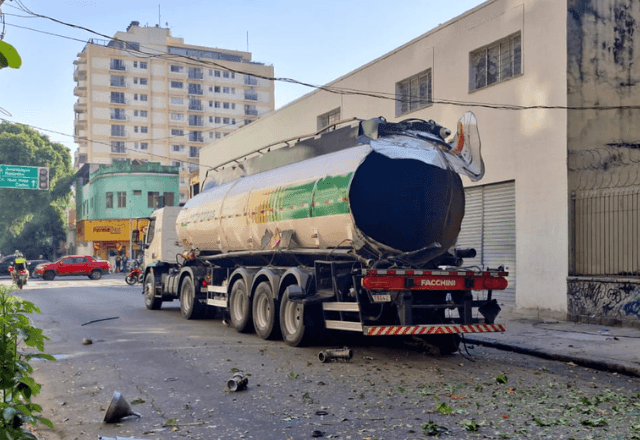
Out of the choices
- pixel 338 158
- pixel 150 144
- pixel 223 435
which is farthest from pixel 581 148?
pixel 150 144

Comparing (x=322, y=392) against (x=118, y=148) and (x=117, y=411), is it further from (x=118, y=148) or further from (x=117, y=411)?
(x=118, y=148)

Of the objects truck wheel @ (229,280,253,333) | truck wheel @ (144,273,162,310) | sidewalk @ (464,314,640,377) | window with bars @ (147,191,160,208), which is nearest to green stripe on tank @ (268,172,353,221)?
truck wheel @ (229,280,253,333)

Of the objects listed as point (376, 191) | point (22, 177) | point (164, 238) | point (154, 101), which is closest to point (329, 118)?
point (164, 238)

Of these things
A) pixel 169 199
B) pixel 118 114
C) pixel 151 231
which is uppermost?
pixel 118 114

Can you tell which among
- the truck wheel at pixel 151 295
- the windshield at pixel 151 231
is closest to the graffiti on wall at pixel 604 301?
the truck wheel at pixel 151 295

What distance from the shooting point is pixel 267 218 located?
12.7 meters

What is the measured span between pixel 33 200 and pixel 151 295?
174 ft

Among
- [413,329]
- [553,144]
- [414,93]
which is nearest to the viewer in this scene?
[413,329]

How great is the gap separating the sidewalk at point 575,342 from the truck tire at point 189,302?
22.2 feet

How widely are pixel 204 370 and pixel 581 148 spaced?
10.0 m

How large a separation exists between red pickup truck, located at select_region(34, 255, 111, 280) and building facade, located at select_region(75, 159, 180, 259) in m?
18.8

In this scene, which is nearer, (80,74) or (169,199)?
(169,199)

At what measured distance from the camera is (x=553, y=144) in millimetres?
15195

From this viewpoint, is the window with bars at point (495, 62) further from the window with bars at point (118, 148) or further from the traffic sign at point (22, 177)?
the window with bars at point (118, 148)
